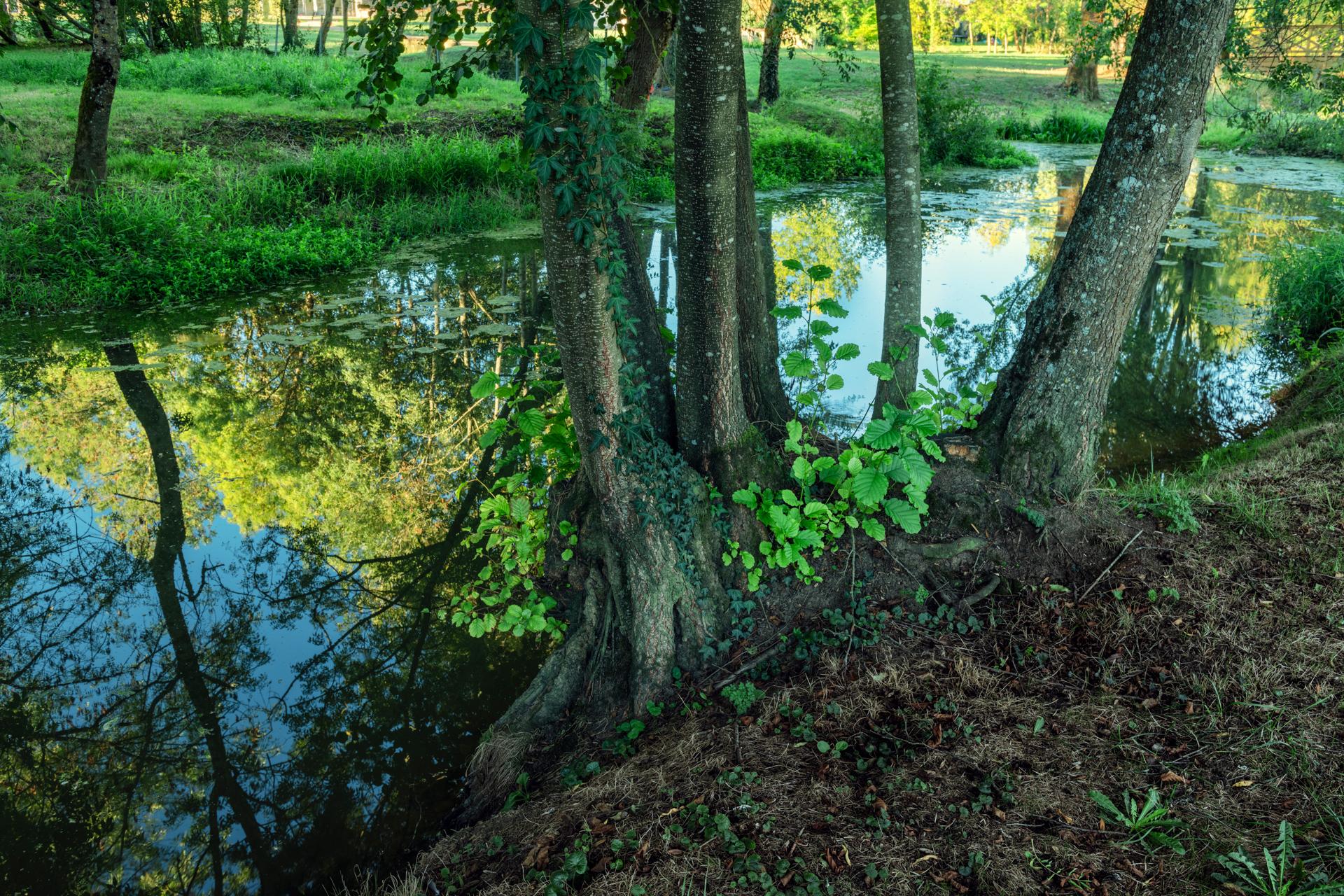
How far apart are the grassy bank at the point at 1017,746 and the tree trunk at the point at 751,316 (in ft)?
3.00

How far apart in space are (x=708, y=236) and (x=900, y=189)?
7.07 ft

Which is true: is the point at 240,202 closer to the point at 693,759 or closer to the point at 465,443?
the point at 465,443

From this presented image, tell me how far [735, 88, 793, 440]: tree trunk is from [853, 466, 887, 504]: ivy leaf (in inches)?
27.0

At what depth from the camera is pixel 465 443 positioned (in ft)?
23.0

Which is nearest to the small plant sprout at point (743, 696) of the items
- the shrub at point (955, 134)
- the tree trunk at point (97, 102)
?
the tree trunk at point (97, 102)

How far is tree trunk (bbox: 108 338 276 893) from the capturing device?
368 centimetres

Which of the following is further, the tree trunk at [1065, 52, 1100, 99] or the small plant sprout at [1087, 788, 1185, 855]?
the tree trunk at [1065, 52, 1100, 99]

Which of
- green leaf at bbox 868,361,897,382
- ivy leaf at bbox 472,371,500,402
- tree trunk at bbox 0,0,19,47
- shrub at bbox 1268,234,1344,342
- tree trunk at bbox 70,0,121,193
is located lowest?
shrub at bbox 1268,234,1344,342

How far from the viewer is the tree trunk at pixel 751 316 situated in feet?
14.3

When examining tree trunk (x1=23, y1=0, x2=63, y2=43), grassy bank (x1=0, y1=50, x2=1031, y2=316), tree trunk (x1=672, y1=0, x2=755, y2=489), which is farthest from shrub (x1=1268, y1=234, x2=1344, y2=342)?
tree trunk (x1=23, y1=0, x2=63, y2=43)

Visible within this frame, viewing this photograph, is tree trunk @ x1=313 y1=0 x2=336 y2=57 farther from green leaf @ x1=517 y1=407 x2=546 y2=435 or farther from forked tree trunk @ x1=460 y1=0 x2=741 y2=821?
forked tree trunk @ x1=460 y1=0 x2=741 y2=821

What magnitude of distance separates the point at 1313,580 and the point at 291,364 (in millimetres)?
8205

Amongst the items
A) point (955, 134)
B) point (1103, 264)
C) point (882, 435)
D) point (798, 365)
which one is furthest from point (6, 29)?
point (1103, 264)

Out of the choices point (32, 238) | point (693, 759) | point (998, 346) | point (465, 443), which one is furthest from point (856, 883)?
point (32, 238)
